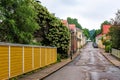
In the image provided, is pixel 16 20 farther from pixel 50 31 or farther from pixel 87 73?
pixel 50 31

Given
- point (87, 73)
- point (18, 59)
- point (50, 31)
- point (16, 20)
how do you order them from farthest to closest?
point (50, 31) < point (16, 20) < point (87, 73) < point (18, 59)

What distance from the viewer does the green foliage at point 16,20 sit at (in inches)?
1166

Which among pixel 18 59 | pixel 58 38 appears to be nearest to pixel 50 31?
pixel 58 38

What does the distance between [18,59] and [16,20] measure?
1080 centimetres

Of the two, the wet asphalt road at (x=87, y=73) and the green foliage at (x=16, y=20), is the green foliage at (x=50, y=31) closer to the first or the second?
the wet asphalt road at (x=87, y=73)

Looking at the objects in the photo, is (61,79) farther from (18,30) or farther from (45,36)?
(45,36)

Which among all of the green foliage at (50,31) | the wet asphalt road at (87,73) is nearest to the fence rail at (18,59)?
the wet asphalt road at (87,73)

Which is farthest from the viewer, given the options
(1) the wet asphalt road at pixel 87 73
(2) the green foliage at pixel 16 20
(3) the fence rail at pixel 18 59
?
(2) the green foliage at pixel 16 20

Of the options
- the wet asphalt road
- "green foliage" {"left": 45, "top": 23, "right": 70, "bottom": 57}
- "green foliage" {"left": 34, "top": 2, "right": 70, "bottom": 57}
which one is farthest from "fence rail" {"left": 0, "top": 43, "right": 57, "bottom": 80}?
"green foliage" {"left": 34, "top": 2, "right": 70, "bottom": 57}

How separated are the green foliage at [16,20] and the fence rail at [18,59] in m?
2.64

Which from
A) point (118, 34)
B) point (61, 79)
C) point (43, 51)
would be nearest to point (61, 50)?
point (118, 34)

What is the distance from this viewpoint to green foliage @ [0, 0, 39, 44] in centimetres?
2962

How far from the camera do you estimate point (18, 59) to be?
20688mm

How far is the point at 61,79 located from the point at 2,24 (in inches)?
429
